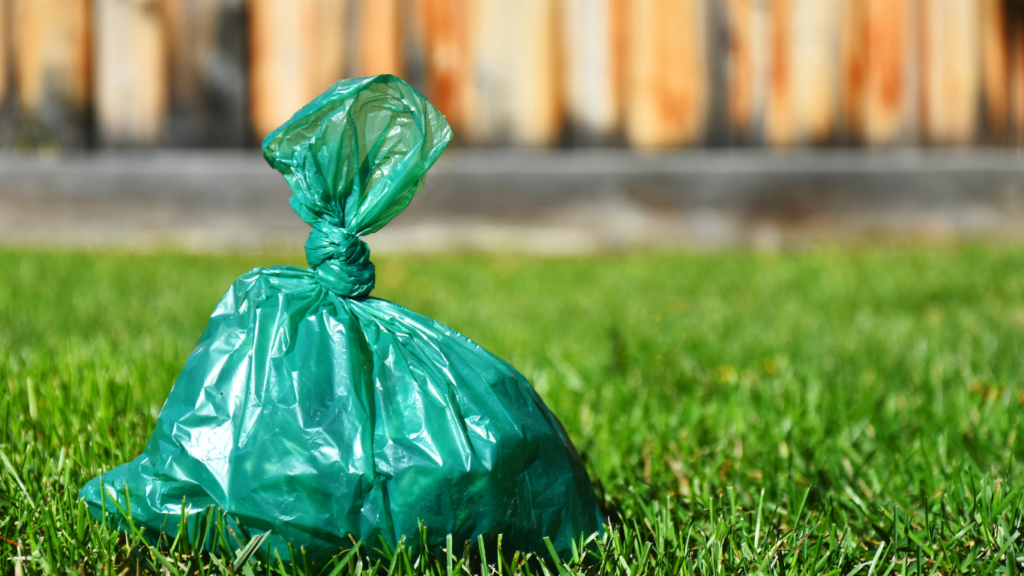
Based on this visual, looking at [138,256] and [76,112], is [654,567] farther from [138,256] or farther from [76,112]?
[76,112]

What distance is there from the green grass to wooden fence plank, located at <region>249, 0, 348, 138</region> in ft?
4.32

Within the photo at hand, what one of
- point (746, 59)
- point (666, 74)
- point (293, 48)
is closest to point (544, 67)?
point (666, 74)

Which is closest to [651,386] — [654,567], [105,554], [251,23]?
[654,567]

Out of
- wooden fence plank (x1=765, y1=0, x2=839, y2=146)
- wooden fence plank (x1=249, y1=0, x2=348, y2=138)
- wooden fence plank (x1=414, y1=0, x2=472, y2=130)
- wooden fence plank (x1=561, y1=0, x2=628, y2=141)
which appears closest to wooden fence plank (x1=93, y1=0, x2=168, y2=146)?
wooden fence plank (x1=249, y1=0, x2=348, y2=138)

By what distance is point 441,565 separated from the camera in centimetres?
90

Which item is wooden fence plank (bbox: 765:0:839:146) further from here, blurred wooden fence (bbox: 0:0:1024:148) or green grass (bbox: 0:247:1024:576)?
green grass (bbox: 0:247:1024:576)

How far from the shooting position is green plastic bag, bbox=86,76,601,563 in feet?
2.72

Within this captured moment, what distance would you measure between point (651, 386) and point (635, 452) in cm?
43

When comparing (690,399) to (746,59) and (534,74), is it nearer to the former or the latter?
(534,74)

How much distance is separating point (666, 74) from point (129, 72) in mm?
3113

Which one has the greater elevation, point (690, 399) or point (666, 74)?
point (666, 74)

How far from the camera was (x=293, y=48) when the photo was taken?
441 centimetres

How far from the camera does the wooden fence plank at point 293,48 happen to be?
4.40 m

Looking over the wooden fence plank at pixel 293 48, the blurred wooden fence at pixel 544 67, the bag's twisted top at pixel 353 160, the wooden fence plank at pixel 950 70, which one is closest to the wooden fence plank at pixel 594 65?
the blurred wooden fence at pixel 544 67
